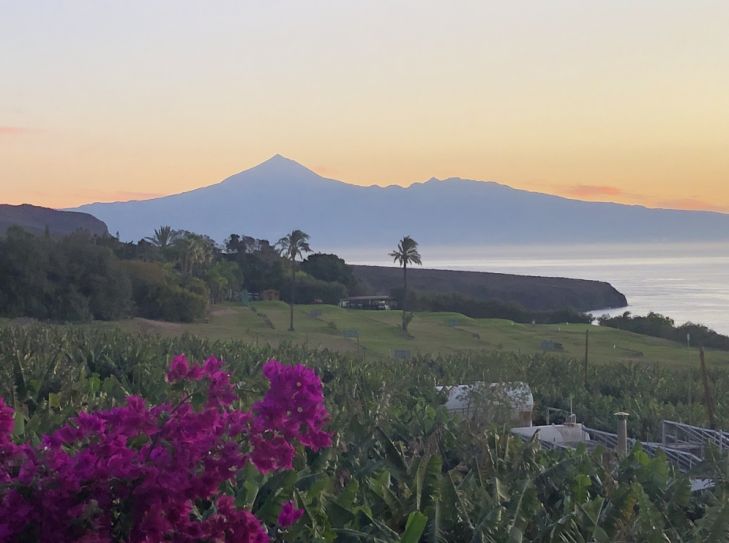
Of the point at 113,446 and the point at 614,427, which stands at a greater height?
the point at 113,446

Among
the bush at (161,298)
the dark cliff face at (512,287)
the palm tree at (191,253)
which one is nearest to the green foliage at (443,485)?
the bush at (161,298)

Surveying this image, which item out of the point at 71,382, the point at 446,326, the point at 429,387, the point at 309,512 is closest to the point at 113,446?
the point at 309,512

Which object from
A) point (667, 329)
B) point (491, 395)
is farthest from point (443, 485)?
point (667, 329)

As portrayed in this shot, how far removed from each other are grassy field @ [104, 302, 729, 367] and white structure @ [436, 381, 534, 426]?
31.5 metres

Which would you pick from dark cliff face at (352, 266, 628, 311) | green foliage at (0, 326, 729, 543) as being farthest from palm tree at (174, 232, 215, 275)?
green foliage at (0, 326, 729, 543)

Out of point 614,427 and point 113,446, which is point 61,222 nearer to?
point 614,427

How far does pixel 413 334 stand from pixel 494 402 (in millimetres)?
51065

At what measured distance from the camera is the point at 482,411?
45.5 ft

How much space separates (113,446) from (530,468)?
468 centimetres

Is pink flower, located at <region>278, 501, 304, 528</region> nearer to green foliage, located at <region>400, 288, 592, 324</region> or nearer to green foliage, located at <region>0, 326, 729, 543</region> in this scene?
green foliage, located at <region>0, 326, 729, 543</region>

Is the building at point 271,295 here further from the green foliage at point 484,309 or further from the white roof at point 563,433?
the white roof at point 563,433

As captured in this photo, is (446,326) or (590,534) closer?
(590,534)

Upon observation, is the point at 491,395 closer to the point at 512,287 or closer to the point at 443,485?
the point at 443,485

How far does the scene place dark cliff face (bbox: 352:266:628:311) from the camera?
133375 millimetres
